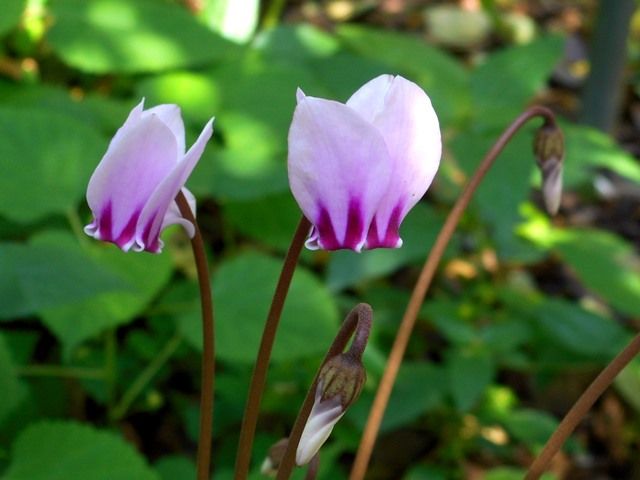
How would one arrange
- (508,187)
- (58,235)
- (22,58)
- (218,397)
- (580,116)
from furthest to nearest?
1. (580,116)
2. (22,58)
3. (218,397)
4. (508,187)
5. (58,235)

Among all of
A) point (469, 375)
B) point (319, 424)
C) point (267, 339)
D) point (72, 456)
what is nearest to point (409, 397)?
point (469, 375)

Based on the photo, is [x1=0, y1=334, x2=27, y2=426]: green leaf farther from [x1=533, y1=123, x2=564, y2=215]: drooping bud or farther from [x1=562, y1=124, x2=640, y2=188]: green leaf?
[x1=562, y1=124, x2=640, y2=188]: green leaf

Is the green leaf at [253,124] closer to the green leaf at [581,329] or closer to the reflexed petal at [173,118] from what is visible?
the green leaf at [581,329]

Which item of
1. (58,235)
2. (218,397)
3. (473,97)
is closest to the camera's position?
(58,235)

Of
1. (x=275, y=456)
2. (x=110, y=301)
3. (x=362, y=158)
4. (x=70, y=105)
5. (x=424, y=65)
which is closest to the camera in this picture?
(x=362, y=158)

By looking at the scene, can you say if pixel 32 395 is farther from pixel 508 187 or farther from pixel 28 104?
pixel 508 187

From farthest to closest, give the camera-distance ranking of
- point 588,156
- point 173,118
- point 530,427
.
A: point 588,156
point 530,427
point 173,118

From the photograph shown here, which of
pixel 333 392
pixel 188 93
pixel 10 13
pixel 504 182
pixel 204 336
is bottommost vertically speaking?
pixel 188 93

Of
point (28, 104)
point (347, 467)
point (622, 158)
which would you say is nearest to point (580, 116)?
point (622, 158)

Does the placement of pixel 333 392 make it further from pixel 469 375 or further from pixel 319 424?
pixel 469 375
